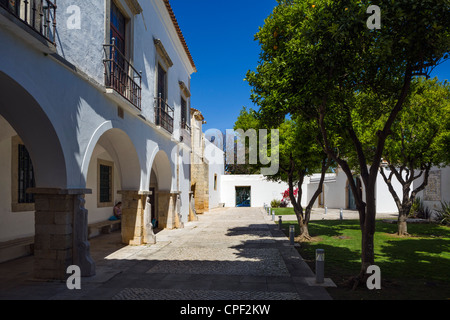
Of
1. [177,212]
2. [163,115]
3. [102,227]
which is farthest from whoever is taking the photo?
[177,212]

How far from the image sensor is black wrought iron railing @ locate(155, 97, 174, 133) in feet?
40.8

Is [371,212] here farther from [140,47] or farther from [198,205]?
[198,205]

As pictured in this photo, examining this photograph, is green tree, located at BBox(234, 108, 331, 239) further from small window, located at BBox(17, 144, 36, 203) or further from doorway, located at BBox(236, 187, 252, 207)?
doorway, located at BBox(236, 187, 252, 207)

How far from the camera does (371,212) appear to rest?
633 cm

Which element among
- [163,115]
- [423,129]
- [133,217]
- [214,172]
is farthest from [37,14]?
[214,172]

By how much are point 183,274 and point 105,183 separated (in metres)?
8.27

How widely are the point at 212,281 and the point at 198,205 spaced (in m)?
18.9

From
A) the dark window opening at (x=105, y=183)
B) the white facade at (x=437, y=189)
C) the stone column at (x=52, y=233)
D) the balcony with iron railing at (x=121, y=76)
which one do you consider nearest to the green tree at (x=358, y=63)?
the balcony with iron railing at (x=121, y=76)

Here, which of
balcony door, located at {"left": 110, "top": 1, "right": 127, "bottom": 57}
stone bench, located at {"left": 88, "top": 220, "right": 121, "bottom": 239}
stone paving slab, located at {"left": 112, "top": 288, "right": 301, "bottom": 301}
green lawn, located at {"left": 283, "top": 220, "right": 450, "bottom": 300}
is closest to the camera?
stone paving slab, located at {"left": 112, "top": 288, "right": 301, "bottom": 301}

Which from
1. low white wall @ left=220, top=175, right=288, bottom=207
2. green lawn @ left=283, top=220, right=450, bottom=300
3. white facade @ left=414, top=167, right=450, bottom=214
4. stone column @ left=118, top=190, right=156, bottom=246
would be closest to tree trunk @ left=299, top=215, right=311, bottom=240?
green lawn @ left=283, top=220, right=450, bottom=300

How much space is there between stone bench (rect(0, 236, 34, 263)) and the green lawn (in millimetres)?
7465

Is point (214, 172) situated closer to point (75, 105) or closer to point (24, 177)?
point (24, 177)

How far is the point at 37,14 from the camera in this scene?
212 inches
